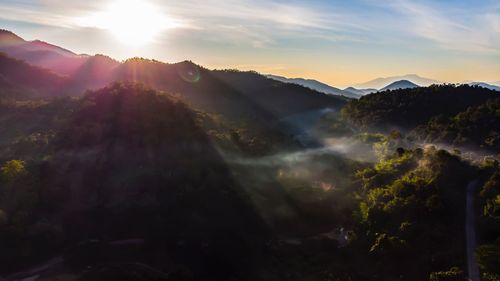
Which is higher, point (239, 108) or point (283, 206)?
point (239, 108)

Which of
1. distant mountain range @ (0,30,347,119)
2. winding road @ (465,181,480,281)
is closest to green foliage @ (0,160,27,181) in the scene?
winding road @ (465,181,480,281)

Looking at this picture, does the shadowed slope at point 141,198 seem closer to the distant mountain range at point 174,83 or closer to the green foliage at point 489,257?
the green foliage at point 489,257

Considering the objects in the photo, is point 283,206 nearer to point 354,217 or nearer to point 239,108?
point 354,217

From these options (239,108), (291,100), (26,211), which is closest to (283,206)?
(26,211)

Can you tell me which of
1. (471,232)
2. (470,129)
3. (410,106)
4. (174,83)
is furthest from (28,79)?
(471,232)

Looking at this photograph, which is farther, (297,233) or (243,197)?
(243,197)

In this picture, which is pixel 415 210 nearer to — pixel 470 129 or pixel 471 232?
pixel 471 232

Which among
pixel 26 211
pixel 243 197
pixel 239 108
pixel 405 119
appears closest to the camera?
pixel 26 211

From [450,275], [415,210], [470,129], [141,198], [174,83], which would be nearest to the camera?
[450,275]

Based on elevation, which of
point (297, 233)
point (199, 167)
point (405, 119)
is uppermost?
point (405, 119)
